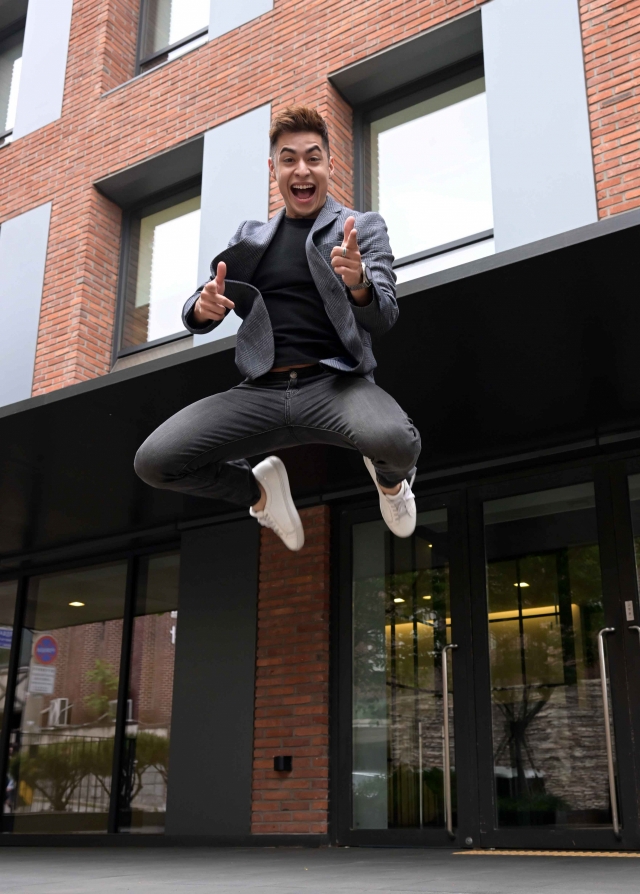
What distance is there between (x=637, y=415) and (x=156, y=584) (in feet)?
15.1

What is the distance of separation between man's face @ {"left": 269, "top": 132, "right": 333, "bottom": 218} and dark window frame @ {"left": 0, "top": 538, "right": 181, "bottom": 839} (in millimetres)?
5691

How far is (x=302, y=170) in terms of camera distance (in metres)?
3.25

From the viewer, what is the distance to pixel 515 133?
22.8 ft

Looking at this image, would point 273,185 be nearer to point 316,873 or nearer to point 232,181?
point 232,181

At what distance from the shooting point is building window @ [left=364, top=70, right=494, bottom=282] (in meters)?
7.55

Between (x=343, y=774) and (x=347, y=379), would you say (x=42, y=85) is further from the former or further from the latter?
(x=347, y=379)

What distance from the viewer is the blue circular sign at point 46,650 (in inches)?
368

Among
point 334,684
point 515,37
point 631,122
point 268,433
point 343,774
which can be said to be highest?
point 515,37

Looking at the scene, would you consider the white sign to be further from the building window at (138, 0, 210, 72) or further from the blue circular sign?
the building window at (138, 0, 210, 72)

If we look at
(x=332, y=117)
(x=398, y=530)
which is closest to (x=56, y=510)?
(x=332, y=117)

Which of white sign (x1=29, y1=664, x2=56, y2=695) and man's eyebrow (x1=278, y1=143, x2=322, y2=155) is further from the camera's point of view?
white sign (x1=29, y1=664, x2=56, y2=695)

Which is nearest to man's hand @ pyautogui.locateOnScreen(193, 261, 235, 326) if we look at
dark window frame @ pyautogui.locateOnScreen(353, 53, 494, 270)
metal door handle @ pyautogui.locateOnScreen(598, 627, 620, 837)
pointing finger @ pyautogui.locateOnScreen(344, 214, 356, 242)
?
pointing finger @ pyautogui.locateOnScreen(344, 214, 356, 242)

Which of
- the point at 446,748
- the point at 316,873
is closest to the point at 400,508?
the point at 316,873

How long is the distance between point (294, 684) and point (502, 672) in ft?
5.44
